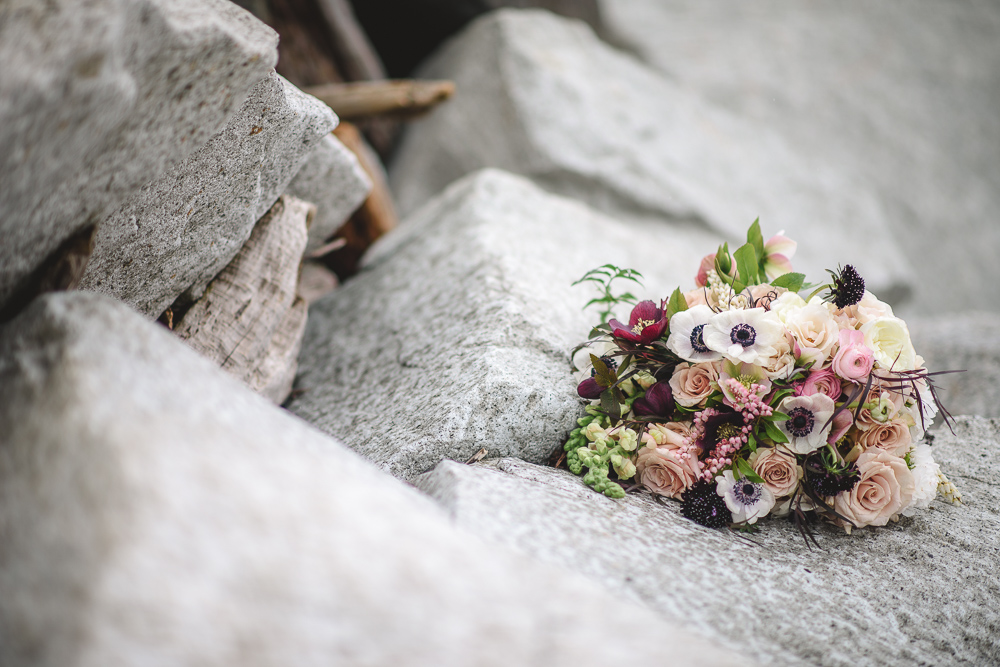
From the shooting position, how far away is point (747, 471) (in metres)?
1.37

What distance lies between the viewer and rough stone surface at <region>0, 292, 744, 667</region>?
2.39ft

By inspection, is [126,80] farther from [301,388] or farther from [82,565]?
[301,388]

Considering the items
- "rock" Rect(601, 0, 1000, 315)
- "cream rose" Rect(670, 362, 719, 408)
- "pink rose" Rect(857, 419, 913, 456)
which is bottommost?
"cream rose" Rect(670, 362, 719, 408)

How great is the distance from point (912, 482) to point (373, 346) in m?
1.63

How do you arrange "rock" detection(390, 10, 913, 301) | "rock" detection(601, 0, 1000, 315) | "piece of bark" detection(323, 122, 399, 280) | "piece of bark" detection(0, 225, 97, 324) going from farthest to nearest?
"rock" detection(601, 0, 1000, 315) < "rock" detection(390, 10, 913, 301) < "piece of bark" detection(323, 122, 399, 280) < "piece of bark" detection(0, 225, 97, 324)

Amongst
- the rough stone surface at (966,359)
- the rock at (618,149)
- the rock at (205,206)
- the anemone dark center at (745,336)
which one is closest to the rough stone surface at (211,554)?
the rock at (205,206)

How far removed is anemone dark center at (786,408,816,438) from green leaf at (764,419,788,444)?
0.03 m

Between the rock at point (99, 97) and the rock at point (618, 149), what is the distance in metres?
2.37

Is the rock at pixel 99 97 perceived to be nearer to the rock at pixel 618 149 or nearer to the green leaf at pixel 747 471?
the green leaf at pixel 747 471

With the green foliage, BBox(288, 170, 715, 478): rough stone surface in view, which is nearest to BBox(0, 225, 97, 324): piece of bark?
BBox(288, 170, 715, 478): rough stone surface

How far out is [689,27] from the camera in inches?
185

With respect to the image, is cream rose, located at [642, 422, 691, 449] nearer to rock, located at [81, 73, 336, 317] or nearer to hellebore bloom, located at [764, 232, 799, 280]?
hellebore bloom, located at [764, 232, 799, 280]

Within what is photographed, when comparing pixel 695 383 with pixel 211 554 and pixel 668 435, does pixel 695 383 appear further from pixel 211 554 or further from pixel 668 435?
pixel 211 554

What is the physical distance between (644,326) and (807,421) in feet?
1.44
